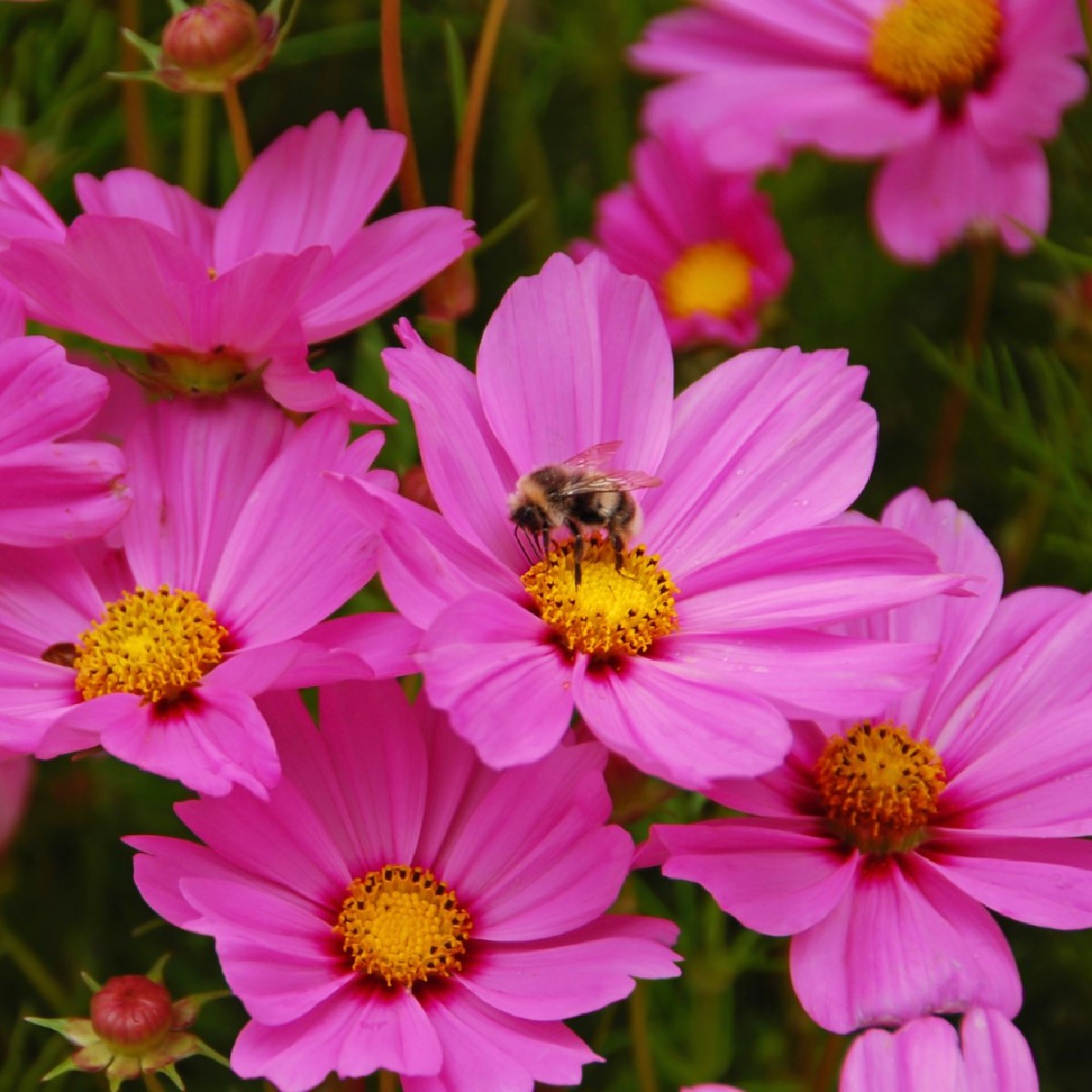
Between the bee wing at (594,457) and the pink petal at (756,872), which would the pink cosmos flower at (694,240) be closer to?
the bee wing at (594,457)

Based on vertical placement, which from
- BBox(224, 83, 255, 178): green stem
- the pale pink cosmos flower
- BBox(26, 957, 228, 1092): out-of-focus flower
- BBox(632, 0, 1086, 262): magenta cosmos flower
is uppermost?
BBox(632, 0, 1086, 262): magenta cosmos flower

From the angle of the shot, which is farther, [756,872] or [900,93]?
[900,93]

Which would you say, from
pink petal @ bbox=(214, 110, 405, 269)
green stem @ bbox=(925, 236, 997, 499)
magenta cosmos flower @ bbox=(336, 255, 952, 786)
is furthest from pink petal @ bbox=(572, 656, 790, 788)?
green stem @ bbox=(925, 236, 997, 499)

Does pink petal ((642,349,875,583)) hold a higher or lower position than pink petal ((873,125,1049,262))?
lower

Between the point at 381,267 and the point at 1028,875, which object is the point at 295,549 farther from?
the point at 1028,875

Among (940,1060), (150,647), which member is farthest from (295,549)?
(940,1060)

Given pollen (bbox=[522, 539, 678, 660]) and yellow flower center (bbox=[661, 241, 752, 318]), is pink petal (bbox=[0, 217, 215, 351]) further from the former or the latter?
yellow flower center (bbox=[661, 241, 752, 318])
